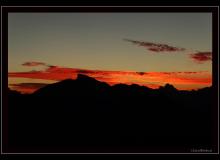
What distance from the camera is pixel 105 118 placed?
4750 millimetres

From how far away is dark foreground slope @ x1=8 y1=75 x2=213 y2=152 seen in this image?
4.59 meters

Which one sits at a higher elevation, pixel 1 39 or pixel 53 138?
pixel 1 39

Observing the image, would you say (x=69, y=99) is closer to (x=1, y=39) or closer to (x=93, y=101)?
(x=93, y=101)

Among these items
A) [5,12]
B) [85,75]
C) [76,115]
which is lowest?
[76,115]

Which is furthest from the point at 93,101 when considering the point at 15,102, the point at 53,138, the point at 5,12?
the point at 5,12

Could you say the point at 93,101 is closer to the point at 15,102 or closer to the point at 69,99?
the point at 69,99

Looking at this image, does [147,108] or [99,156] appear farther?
[147,108]

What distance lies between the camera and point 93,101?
475 cm

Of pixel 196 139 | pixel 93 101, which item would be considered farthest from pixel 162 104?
pixel 93 101

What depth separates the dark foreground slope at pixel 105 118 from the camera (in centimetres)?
459

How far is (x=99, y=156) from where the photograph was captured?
178 inches

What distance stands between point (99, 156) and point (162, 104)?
109 centimetres
